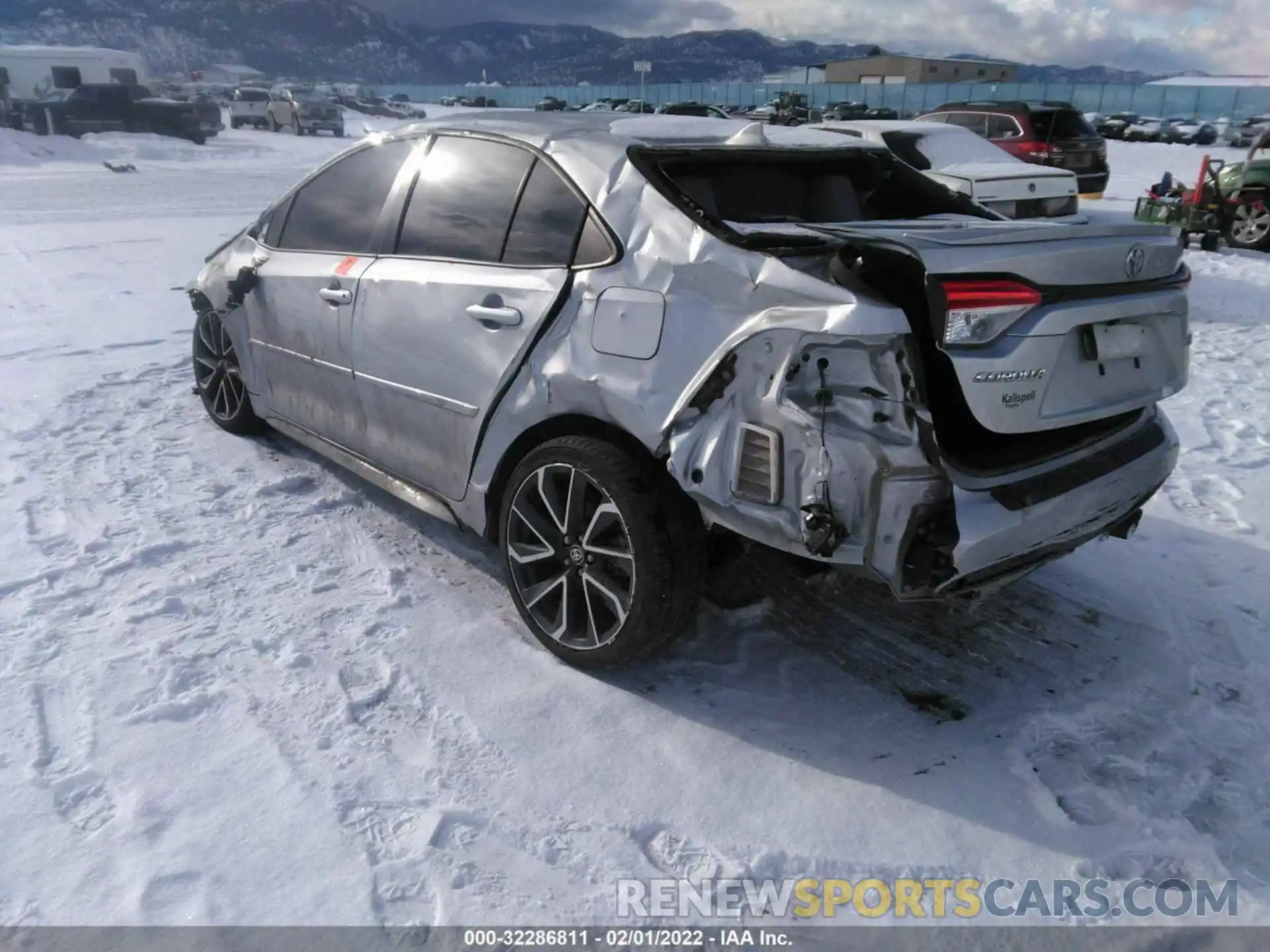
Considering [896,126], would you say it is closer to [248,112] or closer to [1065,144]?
[1065,144]

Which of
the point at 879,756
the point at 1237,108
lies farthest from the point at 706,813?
the point at 1237,108

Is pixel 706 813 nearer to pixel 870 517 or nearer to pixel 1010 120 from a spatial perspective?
pixel 870 517

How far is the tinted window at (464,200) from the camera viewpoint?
3.33 meters

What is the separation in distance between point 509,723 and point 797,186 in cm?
216

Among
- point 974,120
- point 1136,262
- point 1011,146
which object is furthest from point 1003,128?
point 1136,262

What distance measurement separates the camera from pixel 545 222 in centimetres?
316

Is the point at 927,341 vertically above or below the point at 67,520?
above

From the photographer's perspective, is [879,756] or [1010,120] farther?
[1010,120]

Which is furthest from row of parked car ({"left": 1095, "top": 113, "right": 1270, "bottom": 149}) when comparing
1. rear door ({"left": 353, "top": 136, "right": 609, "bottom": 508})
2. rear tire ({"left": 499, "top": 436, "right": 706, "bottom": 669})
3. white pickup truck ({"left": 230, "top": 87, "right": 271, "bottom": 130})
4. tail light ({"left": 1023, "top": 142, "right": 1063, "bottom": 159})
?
rear tire ({"left": 499, "top": 436, "right": 706, "bottom": 669})

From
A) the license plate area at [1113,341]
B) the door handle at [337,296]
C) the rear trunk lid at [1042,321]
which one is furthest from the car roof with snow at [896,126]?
the license plate area at [1113,341]

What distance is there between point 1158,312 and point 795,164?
134cm

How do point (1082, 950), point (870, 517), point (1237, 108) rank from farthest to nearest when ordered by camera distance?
point (1237, 108), point (870, 517), point (1082, 950)

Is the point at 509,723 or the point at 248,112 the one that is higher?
the point at 248,112

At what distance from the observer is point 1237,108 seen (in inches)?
1726
